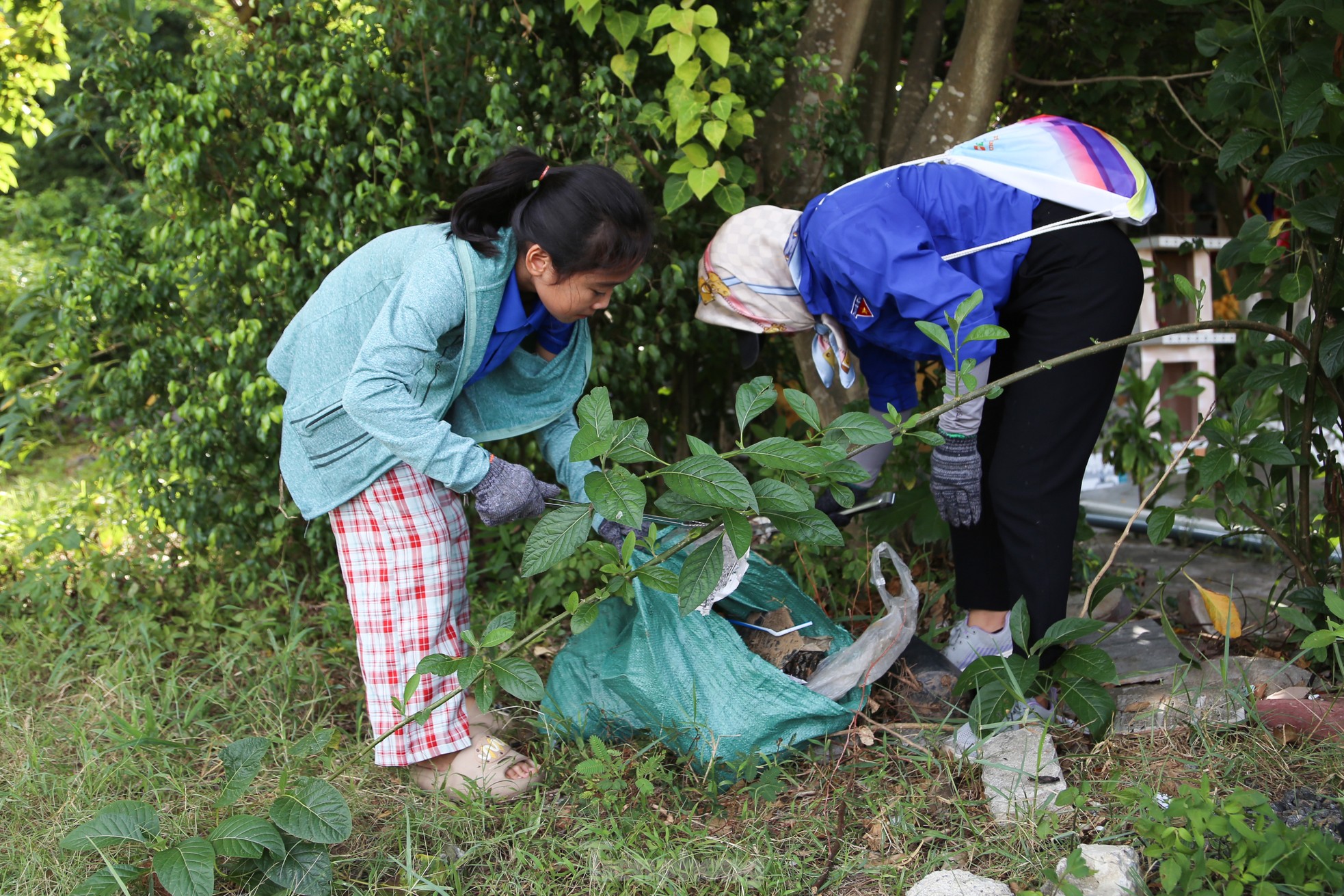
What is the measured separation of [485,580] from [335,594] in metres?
0.46

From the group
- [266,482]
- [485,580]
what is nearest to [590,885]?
Result: [485,580]

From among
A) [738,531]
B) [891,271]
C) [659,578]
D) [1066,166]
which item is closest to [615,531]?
[659,578]

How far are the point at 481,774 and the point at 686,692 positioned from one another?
1.61 feet

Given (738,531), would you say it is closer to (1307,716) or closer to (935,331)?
(935,331)

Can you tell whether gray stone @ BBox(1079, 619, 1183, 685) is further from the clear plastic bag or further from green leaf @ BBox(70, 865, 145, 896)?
green leaf @ BBox(70, 865, 145, 896)

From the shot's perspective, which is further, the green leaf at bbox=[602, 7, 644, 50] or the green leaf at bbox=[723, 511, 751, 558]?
the green leaf at bbox=[602, 7, 644, 50]

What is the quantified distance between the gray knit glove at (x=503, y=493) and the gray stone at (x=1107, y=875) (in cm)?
116

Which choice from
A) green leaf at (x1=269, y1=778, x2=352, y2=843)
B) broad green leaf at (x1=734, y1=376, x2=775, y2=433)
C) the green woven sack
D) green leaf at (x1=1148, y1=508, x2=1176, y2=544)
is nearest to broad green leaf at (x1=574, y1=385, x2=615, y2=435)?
broad green leaf at (x1=734, y1=376, x2=775, y2=433)

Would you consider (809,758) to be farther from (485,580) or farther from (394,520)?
(485,580)

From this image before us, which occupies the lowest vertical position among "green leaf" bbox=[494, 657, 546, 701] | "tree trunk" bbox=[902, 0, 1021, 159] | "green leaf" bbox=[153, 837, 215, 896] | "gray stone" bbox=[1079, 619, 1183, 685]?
"gray stone" bbox=[1079, 619, 1183, 685]

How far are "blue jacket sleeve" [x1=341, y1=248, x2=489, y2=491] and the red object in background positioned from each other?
5.56 ft

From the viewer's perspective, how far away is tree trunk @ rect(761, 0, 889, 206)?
2.94 meters

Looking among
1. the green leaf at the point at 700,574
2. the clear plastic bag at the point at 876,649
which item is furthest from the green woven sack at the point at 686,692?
the green leaf at the point at 700,574

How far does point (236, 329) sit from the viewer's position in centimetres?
308
